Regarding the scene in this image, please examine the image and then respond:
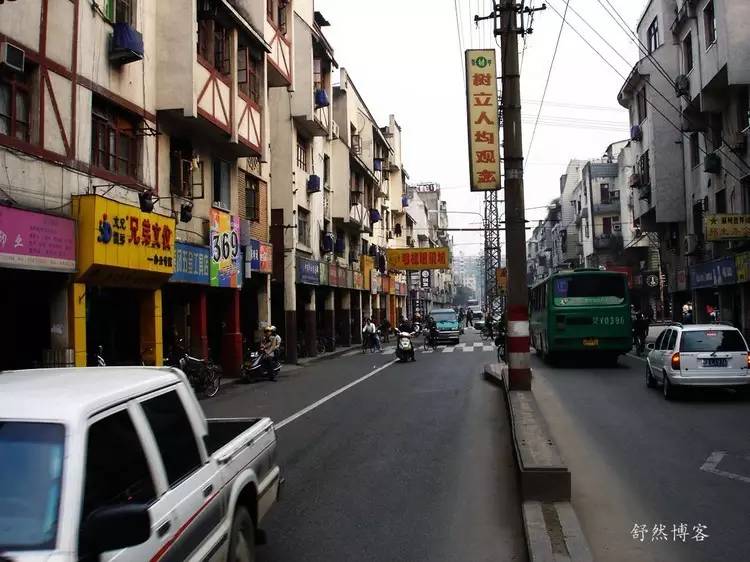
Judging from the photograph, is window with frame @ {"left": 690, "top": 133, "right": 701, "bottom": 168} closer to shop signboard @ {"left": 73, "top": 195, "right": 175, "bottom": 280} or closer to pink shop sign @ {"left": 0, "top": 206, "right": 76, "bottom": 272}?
shop signboard @ {"left": 73, "top": 195, "right": 175, "bottom": 280}

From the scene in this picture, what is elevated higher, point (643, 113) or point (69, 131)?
point (643, 113)

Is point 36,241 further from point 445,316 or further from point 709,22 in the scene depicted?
point 445,316

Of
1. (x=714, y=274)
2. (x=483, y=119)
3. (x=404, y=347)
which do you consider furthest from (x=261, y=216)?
(x=714, y=274)

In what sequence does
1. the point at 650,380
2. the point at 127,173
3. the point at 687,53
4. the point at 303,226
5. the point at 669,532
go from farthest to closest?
the point at 303,226, the point at 687,53, the point at 650,380, the point at 127,173, the point at 669,532

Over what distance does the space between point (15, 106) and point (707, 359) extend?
13.5 meters

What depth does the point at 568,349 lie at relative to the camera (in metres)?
22.1

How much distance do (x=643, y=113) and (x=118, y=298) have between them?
3036 centimetres

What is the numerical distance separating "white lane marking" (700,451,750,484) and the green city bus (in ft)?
42.8

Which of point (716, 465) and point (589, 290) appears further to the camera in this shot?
point (589, 290)

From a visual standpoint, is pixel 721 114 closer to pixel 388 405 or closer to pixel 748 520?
pixel 388 405

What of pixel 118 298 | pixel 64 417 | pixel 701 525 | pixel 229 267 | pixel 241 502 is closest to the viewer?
pixel 64 417

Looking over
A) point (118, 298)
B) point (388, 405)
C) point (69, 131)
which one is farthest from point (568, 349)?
point (69, 131)

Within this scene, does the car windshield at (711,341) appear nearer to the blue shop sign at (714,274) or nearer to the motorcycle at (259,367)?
the motorcycle at (259,367)

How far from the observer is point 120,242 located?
14.3 metres
